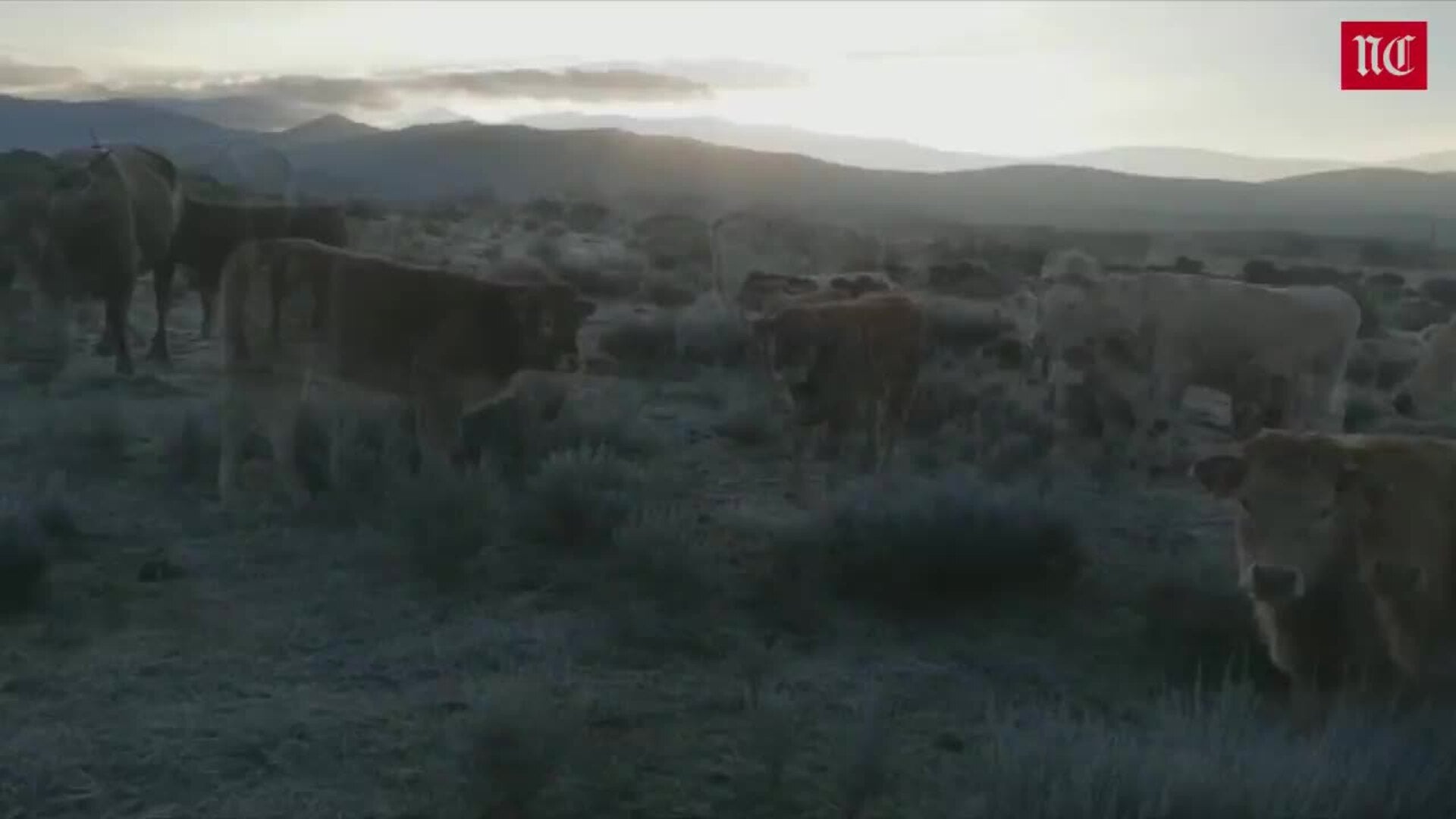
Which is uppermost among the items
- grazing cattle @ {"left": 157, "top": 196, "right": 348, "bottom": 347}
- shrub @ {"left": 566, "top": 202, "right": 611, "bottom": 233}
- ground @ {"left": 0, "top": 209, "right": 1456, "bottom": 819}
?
shrub @ {"left": 566, "top": 202, "right": 611, "bottom": 233}

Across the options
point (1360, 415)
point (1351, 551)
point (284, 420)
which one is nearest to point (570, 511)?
point (284, 420)

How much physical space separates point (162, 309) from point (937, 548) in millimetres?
12163

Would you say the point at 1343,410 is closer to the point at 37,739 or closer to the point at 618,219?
the point at 37,739

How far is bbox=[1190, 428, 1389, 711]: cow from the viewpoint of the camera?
6.91 m

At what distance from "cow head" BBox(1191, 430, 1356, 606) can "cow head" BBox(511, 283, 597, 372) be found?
5.51m

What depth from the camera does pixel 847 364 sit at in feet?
44.4

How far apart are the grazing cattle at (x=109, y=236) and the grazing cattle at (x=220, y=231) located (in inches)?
9.6

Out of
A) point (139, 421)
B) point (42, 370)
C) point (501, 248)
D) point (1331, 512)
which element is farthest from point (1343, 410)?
point (501, 248)

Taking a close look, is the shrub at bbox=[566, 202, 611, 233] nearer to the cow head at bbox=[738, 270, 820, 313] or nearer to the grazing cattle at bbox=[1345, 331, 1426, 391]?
the grazing cattle at bbox=[1345, 331, 1426, 391]

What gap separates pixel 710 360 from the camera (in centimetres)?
2056

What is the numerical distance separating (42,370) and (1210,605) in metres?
12.5

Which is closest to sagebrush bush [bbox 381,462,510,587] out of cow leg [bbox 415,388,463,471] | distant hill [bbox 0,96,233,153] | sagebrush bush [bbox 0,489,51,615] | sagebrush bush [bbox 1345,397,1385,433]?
cow leg [bbox 415,388,463,471]

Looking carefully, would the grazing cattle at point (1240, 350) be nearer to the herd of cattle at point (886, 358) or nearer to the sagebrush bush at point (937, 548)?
the herd of cattle at point (886, 358)

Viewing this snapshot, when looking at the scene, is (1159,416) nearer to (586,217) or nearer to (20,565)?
(20,565)
